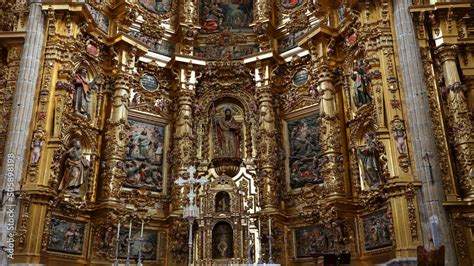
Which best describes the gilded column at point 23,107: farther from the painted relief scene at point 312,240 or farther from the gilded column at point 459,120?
the gilded column at point 459,120

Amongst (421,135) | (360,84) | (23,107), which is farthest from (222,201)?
(421,135)

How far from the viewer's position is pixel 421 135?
42.6ft

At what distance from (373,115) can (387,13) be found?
3.27 meters

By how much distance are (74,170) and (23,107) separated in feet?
8.27

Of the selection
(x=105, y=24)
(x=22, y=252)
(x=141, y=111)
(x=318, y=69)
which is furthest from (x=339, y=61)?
(x=22, y=252)

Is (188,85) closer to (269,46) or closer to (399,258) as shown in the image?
(269,46)

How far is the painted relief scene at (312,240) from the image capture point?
15.8m

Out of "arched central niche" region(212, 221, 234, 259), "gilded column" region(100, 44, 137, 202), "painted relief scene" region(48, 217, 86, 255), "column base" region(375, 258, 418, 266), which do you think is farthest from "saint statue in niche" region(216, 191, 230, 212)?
"column base" region(375, 258, 418, 266)

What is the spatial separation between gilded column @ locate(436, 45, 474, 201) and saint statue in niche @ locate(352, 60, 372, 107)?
2277 millimetres

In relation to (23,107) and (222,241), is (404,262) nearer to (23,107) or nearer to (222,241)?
(222,241)

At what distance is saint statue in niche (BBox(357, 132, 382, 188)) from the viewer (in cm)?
1443

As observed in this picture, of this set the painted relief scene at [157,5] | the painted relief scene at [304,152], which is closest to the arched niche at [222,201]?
the painted relief scene at [304,152]

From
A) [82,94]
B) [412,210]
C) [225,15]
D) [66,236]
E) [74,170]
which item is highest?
[225,15]

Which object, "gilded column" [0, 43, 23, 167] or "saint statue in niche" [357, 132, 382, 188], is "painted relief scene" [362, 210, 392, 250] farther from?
"gilded column" [0, 43, 23, 167]
